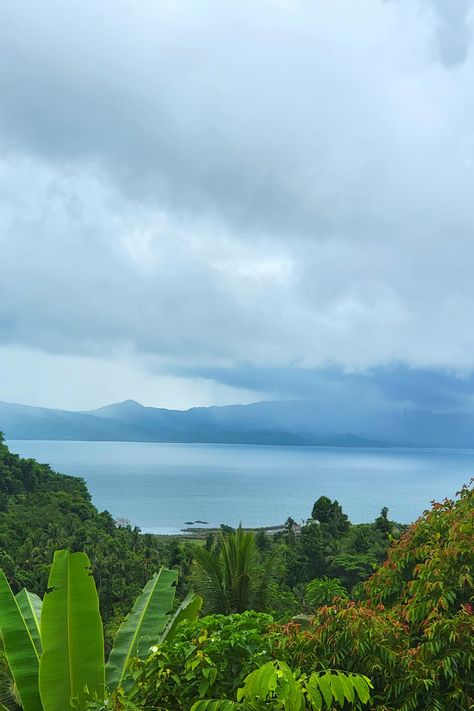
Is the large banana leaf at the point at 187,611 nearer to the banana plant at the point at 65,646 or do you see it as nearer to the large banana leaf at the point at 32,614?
the banana plant at the point at 65,646

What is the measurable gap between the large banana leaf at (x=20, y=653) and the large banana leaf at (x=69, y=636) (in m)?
0.42

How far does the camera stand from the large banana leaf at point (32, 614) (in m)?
5.18

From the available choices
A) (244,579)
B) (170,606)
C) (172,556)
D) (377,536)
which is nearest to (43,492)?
(172,556)

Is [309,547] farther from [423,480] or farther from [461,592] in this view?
[423,480]

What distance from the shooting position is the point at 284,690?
2.79 m

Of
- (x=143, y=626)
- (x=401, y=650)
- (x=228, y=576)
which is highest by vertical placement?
(x=401, y=650)

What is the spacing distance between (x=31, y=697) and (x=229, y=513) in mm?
119378

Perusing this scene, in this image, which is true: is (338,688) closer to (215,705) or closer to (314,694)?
(314,694)

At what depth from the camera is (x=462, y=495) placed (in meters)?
5.79

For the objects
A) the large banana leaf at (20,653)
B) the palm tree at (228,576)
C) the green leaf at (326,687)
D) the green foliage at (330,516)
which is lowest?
the green foliage at (330,516)

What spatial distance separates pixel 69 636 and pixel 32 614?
4.54 feet

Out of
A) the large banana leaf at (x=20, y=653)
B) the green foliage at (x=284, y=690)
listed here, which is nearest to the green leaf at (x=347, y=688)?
the green foliage at (x=284, y=690)

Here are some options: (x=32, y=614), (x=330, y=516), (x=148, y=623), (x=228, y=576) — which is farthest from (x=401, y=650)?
(x=330, y=516)

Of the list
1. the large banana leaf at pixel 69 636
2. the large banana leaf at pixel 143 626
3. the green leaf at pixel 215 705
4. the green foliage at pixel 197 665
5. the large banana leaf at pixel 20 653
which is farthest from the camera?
the large banana leaf at pixel 143 626
